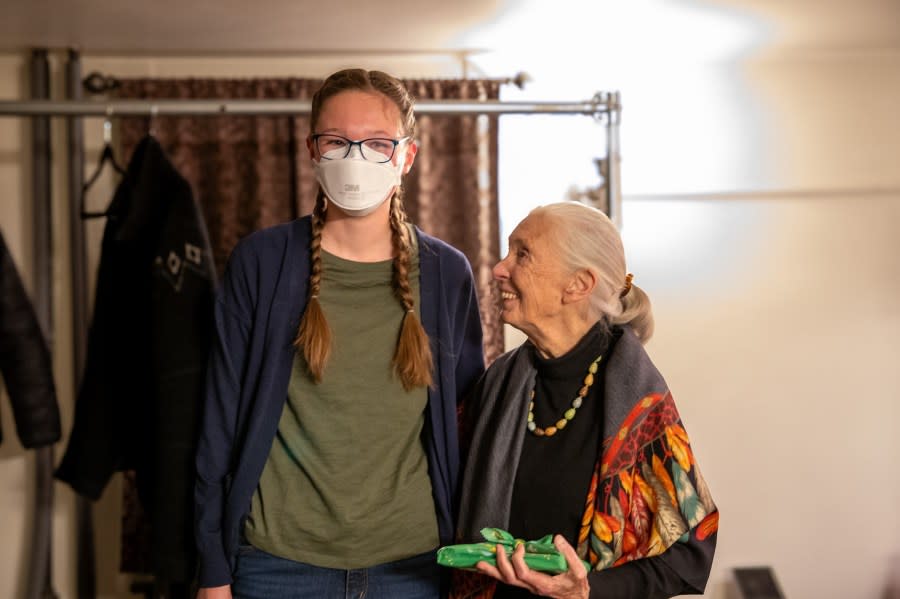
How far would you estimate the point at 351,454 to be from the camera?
1.52 meters

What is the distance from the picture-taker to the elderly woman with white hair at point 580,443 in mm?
1379

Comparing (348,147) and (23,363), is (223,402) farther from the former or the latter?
(23,363)

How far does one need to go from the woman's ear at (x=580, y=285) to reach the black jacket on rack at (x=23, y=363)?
157 cm

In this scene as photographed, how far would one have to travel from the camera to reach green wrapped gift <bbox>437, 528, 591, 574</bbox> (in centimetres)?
130

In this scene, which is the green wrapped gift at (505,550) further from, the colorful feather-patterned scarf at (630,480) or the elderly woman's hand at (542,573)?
the colorful feather-patterned scarf at (630,480)

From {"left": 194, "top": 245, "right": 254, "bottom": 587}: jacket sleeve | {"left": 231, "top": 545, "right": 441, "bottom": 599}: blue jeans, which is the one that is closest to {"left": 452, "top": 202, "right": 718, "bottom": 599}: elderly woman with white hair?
{"left": 231, "top": 545, "right": 441, "bottom": 599}: blue jeans

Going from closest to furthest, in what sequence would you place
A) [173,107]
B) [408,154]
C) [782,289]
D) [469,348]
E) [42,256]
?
[408,154] → [469,348] → [173,107] → [42,256] → [782,289]

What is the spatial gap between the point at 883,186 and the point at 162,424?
9.23ft

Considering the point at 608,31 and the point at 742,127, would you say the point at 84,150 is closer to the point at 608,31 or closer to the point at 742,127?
the point at 608,31

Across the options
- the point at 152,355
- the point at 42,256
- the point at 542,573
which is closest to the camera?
the point at 542,573

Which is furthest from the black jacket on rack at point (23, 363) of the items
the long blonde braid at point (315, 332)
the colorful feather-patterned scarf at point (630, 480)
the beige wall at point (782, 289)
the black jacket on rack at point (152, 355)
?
the beige wall at point (782, 289)

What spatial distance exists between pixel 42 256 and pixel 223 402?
1.81 m

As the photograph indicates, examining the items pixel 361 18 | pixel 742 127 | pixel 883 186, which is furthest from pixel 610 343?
pixel 883 186

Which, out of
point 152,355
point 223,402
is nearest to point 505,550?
point 223,402
